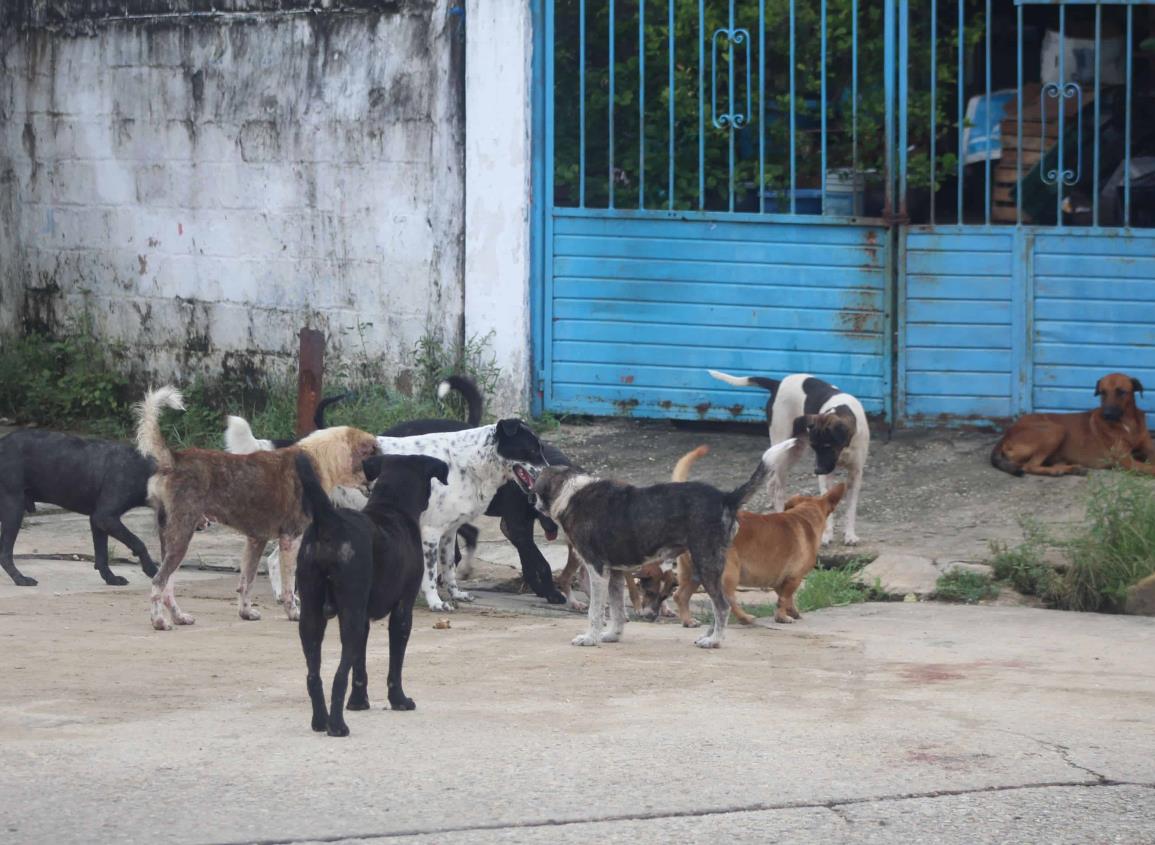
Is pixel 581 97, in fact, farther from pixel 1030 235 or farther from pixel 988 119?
pixel 1030 235

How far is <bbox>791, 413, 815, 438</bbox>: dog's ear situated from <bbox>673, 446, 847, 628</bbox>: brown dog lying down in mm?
1406

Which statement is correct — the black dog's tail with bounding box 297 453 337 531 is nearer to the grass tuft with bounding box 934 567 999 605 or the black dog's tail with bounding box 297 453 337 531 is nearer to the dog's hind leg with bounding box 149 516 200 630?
the dog's hind leg with bounding box 149 516 200 630

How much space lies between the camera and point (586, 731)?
18.4 ft

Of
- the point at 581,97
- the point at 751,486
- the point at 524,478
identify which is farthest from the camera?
the point at 581,97

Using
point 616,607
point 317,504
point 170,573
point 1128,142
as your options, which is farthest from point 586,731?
point 1128,142

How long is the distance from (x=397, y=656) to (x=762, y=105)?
6222 millimetres

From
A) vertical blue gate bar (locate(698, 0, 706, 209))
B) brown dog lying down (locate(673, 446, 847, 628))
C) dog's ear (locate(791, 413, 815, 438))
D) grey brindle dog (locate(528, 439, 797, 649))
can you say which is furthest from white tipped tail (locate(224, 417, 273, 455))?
vertical blue gate bar (locate(698, 0, 706, 209))

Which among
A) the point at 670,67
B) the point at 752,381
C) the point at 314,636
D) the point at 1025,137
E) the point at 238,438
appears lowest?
the point at 314,636

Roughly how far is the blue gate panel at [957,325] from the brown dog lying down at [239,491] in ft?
14.0

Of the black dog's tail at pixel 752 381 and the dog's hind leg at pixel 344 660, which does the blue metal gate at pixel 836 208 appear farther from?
the dog's hind leg at pixel 344 660

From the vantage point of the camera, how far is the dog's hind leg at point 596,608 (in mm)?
7234

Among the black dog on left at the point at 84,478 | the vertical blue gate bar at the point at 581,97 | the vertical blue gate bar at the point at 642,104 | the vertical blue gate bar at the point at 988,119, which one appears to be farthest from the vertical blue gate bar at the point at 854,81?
the black dog on left at the point at 84,478

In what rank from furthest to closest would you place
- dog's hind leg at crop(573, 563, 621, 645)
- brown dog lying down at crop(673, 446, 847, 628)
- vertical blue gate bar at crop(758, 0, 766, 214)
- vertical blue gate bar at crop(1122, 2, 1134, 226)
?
vertical blue gate bar at crop(758, 0, 766, 214) → vertical blue gate bar at crop(1122, 2, 1134, 226) → brown dog lying down at crop(673, 446, 847, 628) → dog's hind leg at crop(573, 563, 621, 645)

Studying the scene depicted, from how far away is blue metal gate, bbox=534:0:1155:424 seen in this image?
10.8 m
